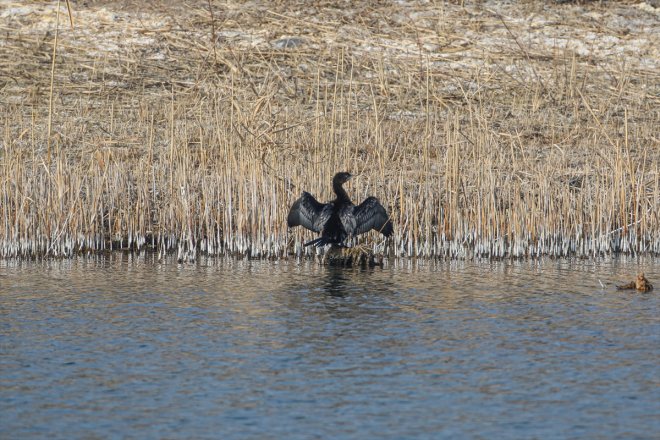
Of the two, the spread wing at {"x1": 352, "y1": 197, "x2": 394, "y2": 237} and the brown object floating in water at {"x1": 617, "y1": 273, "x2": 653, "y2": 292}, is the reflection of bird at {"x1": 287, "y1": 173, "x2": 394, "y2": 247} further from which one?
the brown object floating in water at {"x1": 617, "y1": 273, "x2": 653, "y2": 292}

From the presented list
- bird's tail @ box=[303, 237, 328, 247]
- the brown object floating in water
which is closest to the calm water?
the brown object floating in water

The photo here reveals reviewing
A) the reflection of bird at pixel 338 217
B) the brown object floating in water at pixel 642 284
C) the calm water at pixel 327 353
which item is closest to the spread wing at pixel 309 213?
the reflection of bird at pixel 338 217

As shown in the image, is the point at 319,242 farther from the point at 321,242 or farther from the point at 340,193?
the point at 340,193

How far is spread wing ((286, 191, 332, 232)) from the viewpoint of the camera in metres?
10.5

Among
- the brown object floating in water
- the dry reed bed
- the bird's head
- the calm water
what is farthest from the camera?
the dry reed bed

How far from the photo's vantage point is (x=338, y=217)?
1059cm

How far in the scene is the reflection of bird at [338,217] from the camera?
413 inches

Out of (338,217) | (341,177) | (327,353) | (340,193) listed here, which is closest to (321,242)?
(338,217)

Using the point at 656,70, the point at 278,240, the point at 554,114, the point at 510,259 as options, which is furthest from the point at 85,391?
the point at 656,70

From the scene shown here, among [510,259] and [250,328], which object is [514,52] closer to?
[510,259]

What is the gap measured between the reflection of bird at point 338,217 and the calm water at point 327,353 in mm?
457

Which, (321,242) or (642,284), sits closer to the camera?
(642,284)

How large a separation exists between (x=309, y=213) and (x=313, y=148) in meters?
1.60

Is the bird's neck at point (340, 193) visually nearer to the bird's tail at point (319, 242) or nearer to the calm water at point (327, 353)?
the bird's tail at point (319, 242)
